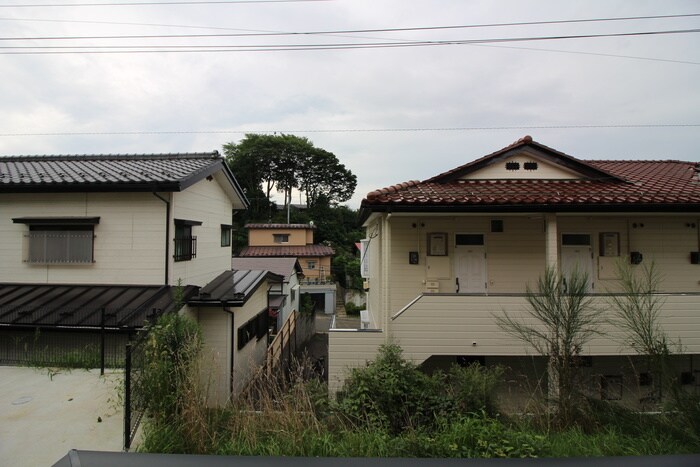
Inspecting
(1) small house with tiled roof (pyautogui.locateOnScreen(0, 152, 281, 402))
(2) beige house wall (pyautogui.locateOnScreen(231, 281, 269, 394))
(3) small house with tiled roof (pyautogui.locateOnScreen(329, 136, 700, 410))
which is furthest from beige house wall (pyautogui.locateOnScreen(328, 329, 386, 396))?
(1) small house with tiled roof (pyautogui.locateOnScreen(0, 152, 281, 402))

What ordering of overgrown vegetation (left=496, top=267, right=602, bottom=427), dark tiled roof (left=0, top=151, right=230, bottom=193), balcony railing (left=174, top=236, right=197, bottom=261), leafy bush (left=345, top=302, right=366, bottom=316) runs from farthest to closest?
1. leafy bush (left=345, top=302, right=366, bottom=316)
2. balcony railing (left=174, top=236, right=197, bottom=261)
3. dark tiled roof (left=0, top=151, right=230, bottom=193)
4. overgrown vegetation (left=496, top=267, right=602, bottom=427)

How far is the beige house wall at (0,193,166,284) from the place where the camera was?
24.6 feet

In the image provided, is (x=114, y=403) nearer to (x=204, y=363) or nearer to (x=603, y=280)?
(x=204, y=363)

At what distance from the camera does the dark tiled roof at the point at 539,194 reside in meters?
6.27

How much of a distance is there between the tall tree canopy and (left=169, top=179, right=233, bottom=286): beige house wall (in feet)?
71.1

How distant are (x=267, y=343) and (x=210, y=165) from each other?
5976 mm

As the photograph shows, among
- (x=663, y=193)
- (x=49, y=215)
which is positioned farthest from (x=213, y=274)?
(x=663, y=193)

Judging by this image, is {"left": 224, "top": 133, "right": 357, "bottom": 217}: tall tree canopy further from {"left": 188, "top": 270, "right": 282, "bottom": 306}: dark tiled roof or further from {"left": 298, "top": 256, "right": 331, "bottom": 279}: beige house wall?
{"left": 188, "top": 270, "right": 282, "bottom": 306}: dark tiled roof

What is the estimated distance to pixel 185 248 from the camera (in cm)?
828

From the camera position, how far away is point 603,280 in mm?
7562

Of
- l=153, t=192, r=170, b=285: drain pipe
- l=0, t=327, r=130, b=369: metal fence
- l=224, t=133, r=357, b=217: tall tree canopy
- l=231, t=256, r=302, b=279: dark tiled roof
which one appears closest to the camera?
l=0, t=327, r=130, b=369: metal fence

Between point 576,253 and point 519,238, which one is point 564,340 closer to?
point 519,238

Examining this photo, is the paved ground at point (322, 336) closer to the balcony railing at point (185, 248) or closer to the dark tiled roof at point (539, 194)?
the balcony railing at point (185, 248)

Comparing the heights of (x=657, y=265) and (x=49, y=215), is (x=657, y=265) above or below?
below
